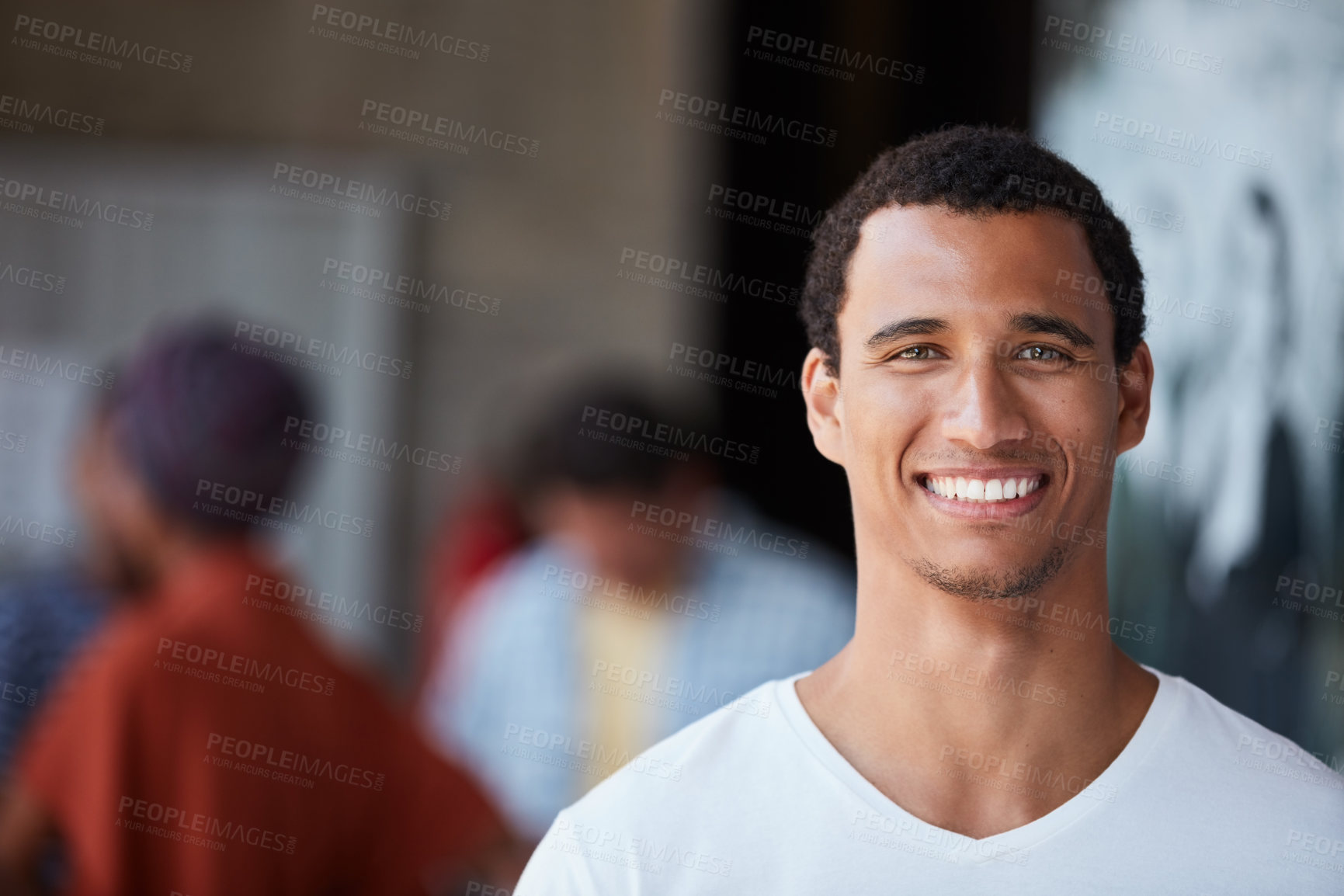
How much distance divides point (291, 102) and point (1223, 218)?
173 inches

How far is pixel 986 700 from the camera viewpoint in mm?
1246

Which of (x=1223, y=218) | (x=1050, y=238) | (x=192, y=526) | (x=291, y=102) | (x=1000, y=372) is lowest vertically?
(x=192, y=526)

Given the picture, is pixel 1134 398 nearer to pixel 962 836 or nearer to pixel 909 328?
pixel 909 328

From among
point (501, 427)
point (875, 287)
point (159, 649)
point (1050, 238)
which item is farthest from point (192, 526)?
point (501, 427)

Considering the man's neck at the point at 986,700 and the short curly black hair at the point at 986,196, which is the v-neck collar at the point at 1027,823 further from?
the short curly black hair at the point at 986,196

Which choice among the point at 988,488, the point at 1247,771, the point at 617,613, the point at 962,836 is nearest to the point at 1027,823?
the point at 962,836

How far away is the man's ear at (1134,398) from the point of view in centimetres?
127

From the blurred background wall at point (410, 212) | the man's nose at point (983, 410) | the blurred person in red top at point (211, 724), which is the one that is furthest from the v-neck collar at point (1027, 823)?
the blurred background wall at point (410, 212)

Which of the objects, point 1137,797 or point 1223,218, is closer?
point 1137,797

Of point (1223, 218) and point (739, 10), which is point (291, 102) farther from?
point (1223, 218)

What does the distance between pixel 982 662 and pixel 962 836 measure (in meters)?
Result: 0.17

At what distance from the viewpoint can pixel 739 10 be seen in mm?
4508

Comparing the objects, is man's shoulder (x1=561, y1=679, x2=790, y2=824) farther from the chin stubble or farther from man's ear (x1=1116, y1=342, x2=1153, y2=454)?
man's ear (x1=1116, y1=342, x2=1153, y2=454)

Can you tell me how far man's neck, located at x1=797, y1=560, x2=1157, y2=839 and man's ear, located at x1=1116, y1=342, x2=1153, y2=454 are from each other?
14 centimetres
